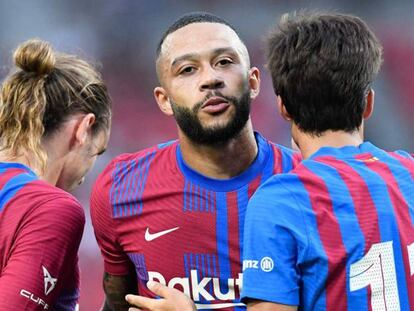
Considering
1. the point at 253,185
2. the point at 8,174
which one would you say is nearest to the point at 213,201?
Result: the point at 253,185

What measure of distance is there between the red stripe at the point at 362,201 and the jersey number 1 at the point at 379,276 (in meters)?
0.02

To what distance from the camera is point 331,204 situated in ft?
6.50

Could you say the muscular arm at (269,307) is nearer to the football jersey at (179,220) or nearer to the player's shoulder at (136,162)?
the football jersey at (179,220)

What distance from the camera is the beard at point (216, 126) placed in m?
2.63

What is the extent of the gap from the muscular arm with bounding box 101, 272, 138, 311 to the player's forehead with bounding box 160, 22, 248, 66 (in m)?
0.80

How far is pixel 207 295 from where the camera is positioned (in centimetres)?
262

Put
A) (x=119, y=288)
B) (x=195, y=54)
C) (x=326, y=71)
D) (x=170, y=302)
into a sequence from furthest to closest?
(x=119, y=288)
(x=195, y=54)
(x=170, y=302)
(x=326, y=71)

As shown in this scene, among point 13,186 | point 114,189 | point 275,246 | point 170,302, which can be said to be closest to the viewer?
point 275,246

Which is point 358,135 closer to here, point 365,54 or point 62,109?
point 365,54

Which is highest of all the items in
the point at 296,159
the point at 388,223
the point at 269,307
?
the point at 296,159

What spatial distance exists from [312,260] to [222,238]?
74 centimetres

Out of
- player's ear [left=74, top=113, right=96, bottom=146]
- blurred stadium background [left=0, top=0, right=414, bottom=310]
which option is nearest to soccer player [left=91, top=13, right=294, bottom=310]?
player's ear [left=74, top=113, right=96, bottom=146]

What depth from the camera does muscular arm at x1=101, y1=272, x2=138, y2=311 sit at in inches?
116

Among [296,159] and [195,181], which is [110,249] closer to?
[195,181]
